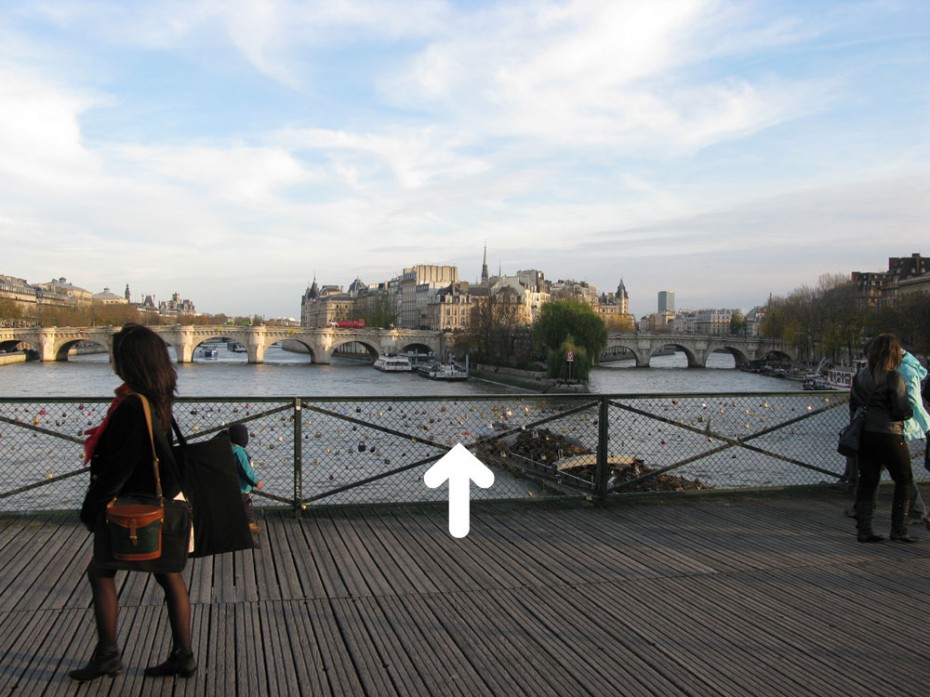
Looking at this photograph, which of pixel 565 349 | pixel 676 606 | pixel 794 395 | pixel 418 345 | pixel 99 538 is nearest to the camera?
pixel 99 538

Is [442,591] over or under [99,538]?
under

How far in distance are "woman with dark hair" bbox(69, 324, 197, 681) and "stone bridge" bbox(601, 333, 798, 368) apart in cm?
8325

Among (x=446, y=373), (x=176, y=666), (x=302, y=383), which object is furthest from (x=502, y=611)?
(x=446, y=373)

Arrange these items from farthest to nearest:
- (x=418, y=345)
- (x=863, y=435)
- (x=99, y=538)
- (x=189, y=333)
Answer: (x=418, y=345) < (x=189, y=333) < (x=863, y=435) < (x=99, y=538)

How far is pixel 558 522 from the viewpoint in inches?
263

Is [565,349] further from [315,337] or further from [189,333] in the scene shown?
[189,333]

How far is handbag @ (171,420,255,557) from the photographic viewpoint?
3.66 m

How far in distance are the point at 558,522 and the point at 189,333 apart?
7770 cm

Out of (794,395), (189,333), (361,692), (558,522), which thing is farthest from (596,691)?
(189,333)

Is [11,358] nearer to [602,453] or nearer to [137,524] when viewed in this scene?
[602,453]

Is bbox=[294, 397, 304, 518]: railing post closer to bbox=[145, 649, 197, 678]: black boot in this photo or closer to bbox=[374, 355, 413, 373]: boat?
bbox=[145, 649, 197, 678]: black boot

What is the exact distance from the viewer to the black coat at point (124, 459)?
3.37 metres

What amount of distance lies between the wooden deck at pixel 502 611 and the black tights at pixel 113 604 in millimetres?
213

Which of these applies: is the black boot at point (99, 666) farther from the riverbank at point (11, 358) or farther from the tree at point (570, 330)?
the riverbank at point (11, 358)
